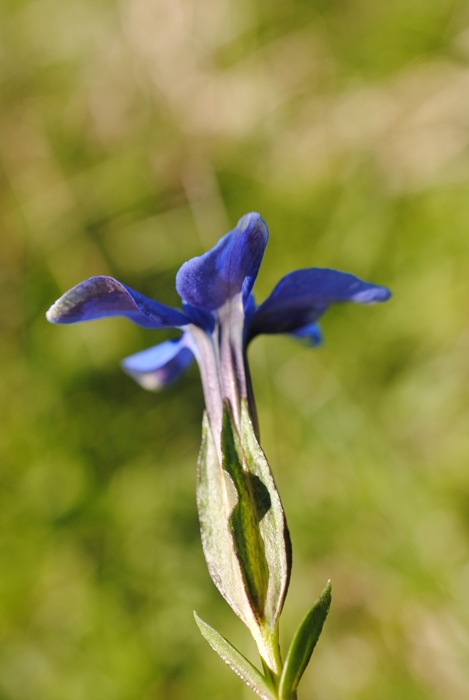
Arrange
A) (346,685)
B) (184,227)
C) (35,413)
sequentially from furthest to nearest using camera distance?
(184,227), (35,413), (346,685)

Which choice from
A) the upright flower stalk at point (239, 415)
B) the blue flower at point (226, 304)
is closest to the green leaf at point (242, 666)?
the upright flower stalk at point (239, 415)

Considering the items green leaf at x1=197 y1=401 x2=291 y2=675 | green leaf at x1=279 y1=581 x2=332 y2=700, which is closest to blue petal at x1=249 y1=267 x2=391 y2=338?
green leaf at x1=197 y1=401 x2=291 y2=675

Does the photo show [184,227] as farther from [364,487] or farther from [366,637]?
[366,637]

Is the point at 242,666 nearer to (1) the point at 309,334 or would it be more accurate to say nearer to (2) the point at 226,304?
(2) the point at 226,304

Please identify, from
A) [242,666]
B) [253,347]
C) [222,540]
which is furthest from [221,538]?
[253,347]

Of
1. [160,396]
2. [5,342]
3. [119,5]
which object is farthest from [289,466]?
[119,5]

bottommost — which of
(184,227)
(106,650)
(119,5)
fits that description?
(106,650)

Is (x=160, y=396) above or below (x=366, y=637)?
above

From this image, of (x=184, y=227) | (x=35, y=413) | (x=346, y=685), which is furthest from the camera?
(x=184, y=227)
